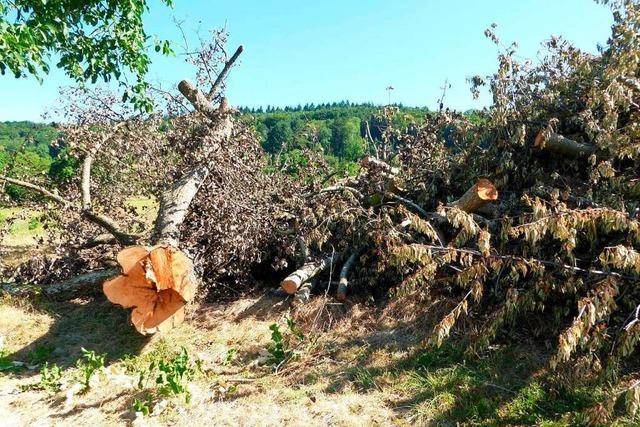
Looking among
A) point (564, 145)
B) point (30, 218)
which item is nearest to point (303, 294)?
point (564, 145)

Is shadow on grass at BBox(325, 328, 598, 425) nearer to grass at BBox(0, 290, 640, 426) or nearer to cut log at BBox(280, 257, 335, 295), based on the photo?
grass at BBox(0, 290, 640, 426)

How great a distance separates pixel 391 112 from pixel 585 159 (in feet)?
7.74

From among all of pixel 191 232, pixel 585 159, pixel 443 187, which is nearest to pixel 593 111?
pixel 585 159

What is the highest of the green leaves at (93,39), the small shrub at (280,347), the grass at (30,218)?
the green leaves at (93,39)

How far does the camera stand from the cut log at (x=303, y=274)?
4.52m

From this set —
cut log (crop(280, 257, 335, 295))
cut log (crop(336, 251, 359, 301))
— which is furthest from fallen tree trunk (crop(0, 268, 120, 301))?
cut log (crop(336, 251, 359, 301))

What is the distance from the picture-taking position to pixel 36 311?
4.89 metres

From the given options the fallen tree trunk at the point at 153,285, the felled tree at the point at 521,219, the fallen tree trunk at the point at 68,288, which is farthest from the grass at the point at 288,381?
the fallen tree trunk at the point at 68,288

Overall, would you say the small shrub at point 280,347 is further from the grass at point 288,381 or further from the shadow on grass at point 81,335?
the shadow on grass at point 81,335

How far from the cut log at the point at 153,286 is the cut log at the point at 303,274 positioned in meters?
0.94

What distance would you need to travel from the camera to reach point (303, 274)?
467cm

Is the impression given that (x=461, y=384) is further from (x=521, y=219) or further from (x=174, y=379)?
(x=174, y=379)

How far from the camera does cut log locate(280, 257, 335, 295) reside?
14.8 feet

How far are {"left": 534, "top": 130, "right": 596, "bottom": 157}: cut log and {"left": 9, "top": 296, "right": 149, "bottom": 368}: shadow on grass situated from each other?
13.5 feet
